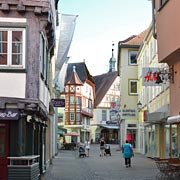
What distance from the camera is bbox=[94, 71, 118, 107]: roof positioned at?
11144 centimetres

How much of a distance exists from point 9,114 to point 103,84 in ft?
323

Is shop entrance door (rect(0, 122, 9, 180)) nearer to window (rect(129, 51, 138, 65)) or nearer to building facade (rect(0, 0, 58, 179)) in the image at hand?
building facade (rect(0, 0, 58, 179))

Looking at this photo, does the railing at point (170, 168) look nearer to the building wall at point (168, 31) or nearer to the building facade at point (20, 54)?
Result: the building wall at point (168, 31)

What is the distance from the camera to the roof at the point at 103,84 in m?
111

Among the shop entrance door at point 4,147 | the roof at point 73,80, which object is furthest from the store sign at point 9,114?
the roof at point 73,80

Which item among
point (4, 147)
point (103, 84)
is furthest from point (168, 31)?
point (103, 84)

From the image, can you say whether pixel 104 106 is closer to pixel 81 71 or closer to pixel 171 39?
pixel 81 71

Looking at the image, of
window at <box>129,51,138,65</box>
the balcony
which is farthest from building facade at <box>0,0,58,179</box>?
the balcony

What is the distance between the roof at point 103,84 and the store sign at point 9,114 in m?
94.1

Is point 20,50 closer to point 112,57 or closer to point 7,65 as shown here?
point 7,65

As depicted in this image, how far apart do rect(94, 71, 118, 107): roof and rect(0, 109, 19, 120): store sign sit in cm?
9412

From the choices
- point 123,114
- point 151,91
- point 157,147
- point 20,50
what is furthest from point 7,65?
point 123,114

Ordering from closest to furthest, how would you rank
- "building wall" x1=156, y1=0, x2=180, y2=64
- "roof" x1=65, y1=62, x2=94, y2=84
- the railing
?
1. "building wall" x1=156, y1=0, x2=180, y2=64
2. the railing
3. "roof" x1=65, y1=62, x2=94, y2=84

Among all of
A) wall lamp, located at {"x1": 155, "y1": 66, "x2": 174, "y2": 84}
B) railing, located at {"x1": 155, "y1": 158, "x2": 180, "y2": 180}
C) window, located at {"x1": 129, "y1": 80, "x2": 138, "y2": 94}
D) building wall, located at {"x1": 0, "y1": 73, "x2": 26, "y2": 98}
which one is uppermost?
window, located at {"x1": 129, "y1": 80, "x2": 138, "y2": 94}
